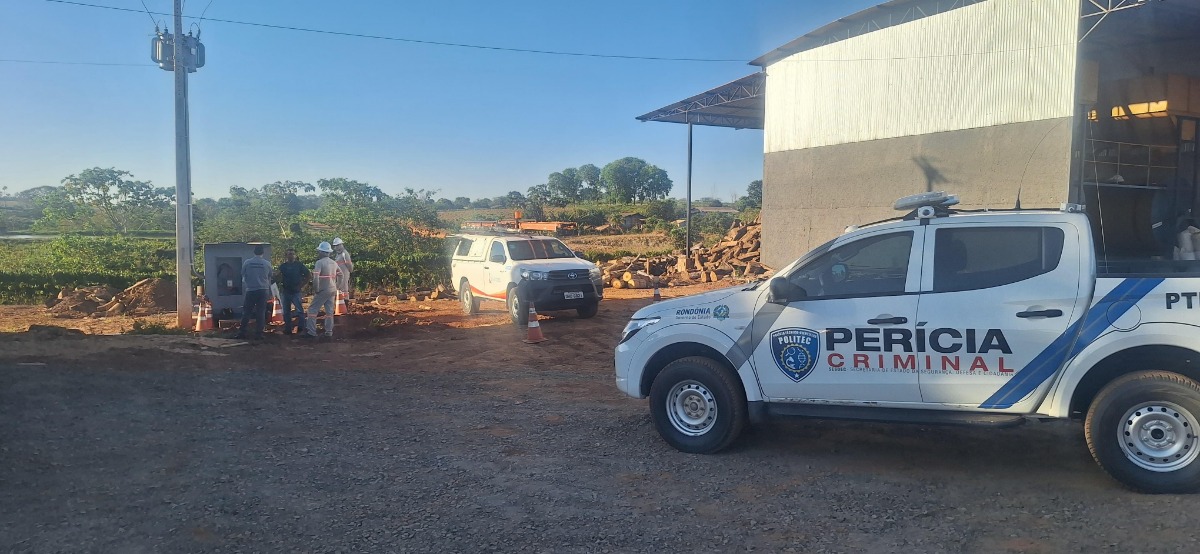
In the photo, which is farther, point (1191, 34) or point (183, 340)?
point (1191, 34)

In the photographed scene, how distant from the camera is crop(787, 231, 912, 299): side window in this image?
5652 millimetres

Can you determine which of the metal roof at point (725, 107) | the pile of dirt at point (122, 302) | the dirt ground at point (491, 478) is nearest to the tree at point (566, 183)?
the metal roof at point (725, 107)

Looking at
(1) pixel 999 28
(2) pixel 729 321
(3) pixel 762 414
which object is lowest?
(3) pixel 762 414

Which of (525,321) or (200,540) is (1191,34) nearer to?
(525,321)

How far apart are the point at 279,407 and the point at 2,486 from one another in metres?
2.83

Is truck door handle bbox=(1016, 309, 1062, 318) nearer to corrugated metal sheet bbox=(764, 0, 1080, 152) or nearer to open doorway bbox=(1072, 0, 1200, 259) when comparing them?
corrugated metal sheet bbox=(764, 0, 1080, 152)

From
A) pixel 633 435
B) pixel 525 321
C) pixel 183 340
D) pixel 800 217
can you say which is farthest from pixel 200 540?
pixel 800 217

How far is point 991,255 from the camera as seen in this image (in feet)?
17.8

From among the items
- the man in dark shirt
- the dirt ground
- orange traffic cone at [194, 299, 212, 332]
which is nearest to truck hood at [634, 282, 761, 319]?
the dirt ground

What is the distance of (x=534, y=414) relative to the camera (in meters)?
7.67

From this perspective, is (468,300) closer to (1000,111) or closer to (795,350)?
(795,350)

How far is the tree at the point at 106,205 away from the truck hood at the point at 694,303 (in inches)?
1066

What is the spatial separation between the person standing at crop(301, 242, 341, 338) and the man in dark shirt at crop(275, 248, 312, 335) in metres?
0.27

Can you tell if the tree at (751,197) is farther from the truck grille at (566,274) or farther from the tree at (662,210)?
the truck grille at (566,274)
